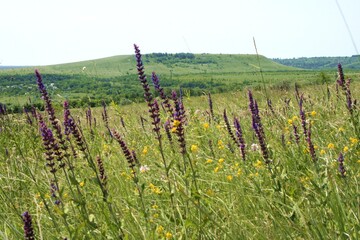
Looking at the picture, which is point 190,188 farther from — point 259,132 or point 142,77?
point 142,77

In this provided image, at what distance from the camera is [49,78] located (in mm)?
173375

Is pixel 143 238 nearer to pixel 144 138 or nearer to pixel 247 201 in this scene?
pixel 247 201

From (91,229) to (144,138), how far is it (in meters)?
4.02

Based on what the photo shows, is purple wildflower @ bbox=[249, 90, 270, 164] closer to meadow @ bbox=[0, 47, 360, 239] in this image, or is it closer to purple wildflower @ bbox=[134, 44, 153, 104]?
meadow @ bbox=[0, 47, 360, 239]

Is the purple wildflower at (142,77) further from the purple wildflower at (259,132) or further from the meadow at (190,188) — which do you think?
the purple wildflower at (259,132)

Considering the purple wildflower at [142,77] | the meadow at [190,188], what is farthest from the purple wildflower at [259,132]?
the purple wildflower at [142,77]

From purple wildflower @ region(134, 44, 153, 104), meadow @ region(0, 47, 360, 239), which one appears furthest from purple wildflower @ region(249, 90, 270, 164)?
purple wildflower @ region(134, 44, 153, 104)

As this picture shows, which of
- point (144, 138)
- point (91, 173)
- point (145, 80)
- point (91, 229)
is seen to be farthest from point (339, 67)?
point (144, 138)

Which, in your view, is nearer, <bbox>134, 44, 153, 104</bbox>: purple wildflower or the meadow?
the meadow

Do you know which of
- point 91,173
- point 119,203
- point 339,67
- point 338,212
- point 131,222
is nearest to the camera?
point 338,212

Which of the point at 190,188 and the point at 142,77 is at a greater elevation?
the point at 142,77

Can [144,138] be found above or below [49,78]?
below

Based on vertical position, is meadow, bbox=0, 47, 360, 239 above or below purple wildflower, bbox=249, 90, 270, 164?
below

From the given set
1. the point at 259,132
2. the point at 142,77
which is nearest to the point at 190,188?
the point at 259,132
